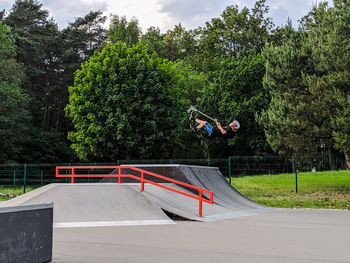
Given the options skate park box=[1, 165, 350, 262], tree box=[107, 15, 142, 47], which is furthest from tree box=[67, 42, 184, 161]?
skate park box=[1, 165, 350, 262]

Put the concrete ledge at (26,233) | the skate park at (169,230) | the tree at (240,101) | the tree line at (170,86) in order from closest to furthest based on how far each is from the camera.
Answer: the concrete ledge at (26,233) < the skate park at (169,230) < the tree line at (170,86) < the tree at (240,101)

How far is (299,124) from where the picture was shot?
21625mm

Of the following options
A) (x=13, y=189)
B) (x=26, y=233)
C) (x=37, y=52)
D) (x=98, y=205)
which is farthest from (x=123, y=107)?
(x=26, y=233)

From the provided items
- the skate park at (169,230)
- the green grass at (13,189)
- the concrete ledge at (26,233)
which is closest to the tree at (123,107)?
the green grass at (13,189)

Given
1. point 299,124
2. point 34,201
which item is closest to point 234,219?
point 34,201

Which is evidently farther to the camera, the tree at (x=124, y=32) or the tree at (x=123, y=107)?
the tree at (x=124, y=32)

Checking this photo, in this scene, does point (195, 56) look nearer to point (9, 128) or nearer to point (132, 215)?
point (9, 128)

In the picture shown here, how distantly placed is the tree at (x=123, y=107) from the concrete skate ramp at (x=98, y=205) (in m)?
18.9

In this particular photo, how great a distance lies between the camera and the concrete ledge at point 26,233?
4.79m

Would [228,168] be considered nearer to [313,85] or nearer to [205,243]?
[313,85]

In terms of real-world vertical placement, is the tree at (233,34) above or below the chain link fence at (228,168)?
above

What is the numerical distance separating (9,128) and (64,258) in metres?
31.9

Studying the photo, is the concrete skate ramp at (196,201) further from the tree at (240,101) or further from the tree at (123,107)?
the tree at (240,101)

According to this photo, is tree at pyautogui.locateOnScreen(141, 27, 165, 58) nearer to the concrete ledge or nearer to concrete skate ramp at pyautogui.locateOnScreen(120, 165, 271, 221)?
concrete skate ramp at pyautogui.locateOnScreen(120, 165, 271, 221)
